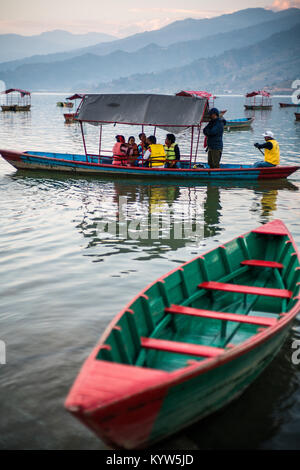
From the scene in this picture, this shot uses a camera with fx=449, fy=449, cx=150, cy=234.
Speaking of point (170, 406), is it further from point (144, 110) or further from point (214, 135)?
point (144, 110)

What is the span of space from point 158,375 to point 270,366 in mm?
2821

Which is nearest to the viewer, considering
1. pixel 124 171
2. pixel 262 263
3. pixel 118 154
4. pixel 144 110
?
pixel 262 263

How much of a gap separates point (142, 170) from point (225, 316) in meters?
12.8

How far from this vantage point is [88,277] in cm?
887

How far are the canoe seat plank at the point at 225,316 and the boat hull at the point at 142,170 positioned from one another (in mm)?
12259

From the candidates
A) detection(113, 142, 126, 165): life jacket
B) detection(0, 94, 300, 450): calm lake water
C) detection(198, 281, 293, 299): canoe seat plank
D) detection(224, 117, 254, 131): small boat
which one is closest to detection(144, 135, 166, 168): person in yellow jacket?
detection(0, 94, 300, 450): calm lake water

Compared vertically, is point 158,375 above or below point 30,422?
above

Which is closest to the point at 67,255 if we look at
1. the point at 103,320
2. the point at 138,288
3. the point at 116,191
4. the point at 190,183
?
the point at 138,288

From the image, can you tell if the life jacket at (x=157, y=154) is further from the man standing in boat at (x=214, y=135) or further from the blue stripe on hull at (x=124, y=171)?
the man standing in boat at (x=214, y=135)

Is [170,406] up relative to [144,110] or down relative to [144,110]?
down

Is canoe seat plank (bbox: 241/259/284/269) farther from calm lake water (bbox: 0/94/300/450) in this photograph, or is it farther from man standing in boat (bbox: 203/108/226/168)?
man standing in boat (bbox: 203/108/226/168)

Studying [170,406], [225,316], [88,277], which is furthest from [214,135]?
[170,406]
